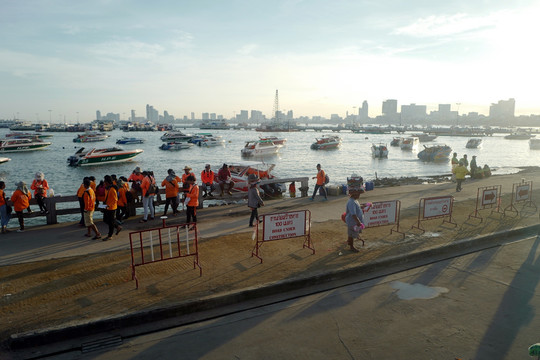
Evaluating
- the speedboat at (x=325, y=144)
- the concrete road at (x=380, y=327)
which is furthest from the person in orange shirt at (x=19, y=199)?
the speedboat at (x=325, y=144)

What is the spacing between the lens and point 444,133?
165 m

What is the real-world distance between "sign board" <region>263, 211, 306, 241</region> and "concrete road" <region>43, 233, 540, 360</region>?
2169 millimetres

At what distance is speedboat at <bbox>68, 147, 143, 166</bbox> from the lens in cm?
4828

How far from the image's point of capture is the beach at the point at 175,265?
620cm

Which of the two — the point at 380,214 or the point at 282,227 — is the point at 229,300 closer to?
the point at 282,227

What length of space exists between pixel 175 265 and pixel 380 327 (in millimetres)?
4519

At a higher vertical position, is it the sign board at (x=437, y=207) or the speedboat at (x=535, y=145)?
the sign board at (x=437, y=207)

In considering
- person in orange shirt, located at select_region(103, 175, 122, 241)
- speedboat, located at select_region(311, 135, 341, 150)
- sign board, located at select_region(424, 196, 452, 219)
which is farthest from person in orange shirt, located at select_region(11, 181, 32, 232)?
speedboat, located at select_region(311, 135, 341, 150)

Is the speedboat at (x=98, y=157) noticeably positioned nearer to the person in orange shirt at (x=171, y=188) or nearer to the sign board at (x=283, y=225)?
the person in orange shirt at (x=171, y=188)

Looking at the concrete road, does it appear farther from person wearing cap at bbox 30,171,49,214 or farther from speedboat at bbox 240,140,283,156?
speedboat at bbox 240,140,283,156

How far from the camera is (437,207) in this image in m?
11.4

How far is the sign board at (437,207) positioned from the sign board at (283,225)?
4.38 meters

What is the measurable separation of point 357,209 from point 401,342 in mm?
3913

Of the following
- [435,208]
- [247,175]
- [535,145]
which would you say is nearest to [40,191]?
[247,175]
